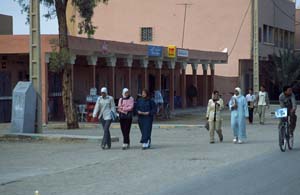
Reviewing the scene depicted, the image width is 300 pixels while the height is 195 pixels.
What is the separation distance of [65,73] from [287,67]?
3398cm

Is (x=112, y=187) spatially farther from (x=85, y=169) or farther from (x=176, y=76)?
(x=176, y=76)

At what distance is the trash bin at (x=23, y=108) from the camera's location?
2336 cm

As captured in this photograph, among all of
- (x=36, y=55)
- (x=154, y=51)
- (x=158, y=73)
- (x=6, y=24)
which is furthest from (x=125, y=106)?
(x=158, y=73)

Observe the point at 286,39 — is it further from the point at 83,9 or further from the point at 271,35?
the point at 83,9

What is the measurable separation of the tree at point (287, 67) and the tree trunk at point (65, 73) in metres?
33.1

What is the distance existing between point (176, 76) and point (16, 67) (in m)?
19.0

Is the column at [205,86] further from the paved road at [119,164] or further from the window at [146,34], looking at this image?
the paved road at [119,164]

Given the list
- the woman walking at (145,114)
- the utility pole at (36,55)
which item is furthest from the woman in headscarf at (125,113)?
the utility pole at (36,55)

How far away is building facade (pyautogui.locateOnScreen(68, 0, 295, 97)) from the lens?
55.0 m

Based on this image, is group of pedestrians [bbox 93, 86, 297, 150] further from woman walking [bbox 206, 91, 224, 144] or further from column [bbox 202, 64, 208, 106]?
column [bbox 202, 64, 208, 106]

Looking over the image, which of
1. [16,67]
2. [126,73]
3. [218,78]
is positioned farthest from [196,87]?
[16,67]

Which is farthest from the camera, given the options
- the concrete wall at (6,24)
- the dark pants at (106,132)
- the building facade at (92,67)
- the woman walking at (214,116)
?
the concrete wall at (6,24)

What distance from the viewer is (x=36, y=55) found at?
24000 mm

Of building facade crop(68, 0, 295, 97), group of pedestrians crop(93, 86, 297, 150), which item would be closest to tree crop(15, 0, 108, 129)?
group of pedestrians crop(93, 86, 297, 150)
